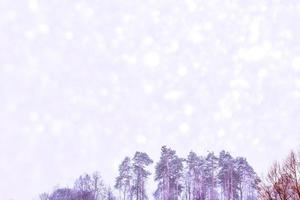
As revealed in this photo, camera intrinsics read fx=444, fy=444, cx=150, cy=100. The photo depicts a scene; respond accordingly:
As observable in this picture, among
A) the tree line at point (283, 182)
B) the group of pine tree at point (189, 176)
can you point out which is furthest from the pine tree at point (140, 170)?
the tree line at point (283, 182)

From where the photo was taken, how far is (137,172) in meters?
108

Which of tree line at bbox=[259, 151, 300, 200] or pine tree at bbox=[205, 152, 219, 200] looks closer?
tree line at bbox=[259, 151, 300, 200]

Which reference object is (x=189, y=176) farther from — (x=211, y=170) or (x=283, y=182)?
(x=283, y=182)

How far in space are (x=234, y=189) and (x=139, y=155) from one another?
24.9 m

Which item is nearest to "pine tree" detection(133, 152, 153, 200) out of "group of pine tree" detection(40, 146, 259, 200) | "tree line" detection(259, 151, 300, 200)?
"group of pine tree" detection(40, 146, 259, 200)

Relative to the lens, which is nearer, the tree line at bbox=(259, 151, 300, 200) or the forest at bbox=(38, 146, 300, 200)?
the tree line at bbox=(259, 151, 300, 200)

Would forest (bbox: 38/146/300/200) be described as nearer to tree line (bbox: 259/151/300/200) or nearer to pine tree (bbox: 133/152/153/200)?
pine tree (bbox: 133/152/153/200)

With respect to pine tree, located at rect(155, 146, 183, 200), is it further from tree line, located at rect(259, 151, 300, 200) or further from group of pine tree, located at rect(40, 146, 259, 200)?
tree line, located at rect(259, 151, 300, 200)

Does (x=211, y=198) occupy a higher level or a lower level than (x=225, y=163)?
lower

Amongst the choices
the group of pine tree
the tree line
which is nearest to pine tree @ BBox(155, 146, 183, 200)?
the group of pine tree

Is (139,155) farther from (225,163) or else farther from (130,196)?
(225,163)

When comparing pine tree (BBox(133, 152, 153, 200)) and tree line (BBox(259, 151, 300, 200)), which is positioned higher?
pine tree (BBox(133, 152, 153, 200))

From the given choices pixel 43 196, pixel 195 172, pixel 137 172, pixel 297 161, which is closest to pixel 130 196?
pixel 137 172

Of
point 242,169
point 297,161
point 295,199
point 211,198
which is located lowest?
point 295,199
